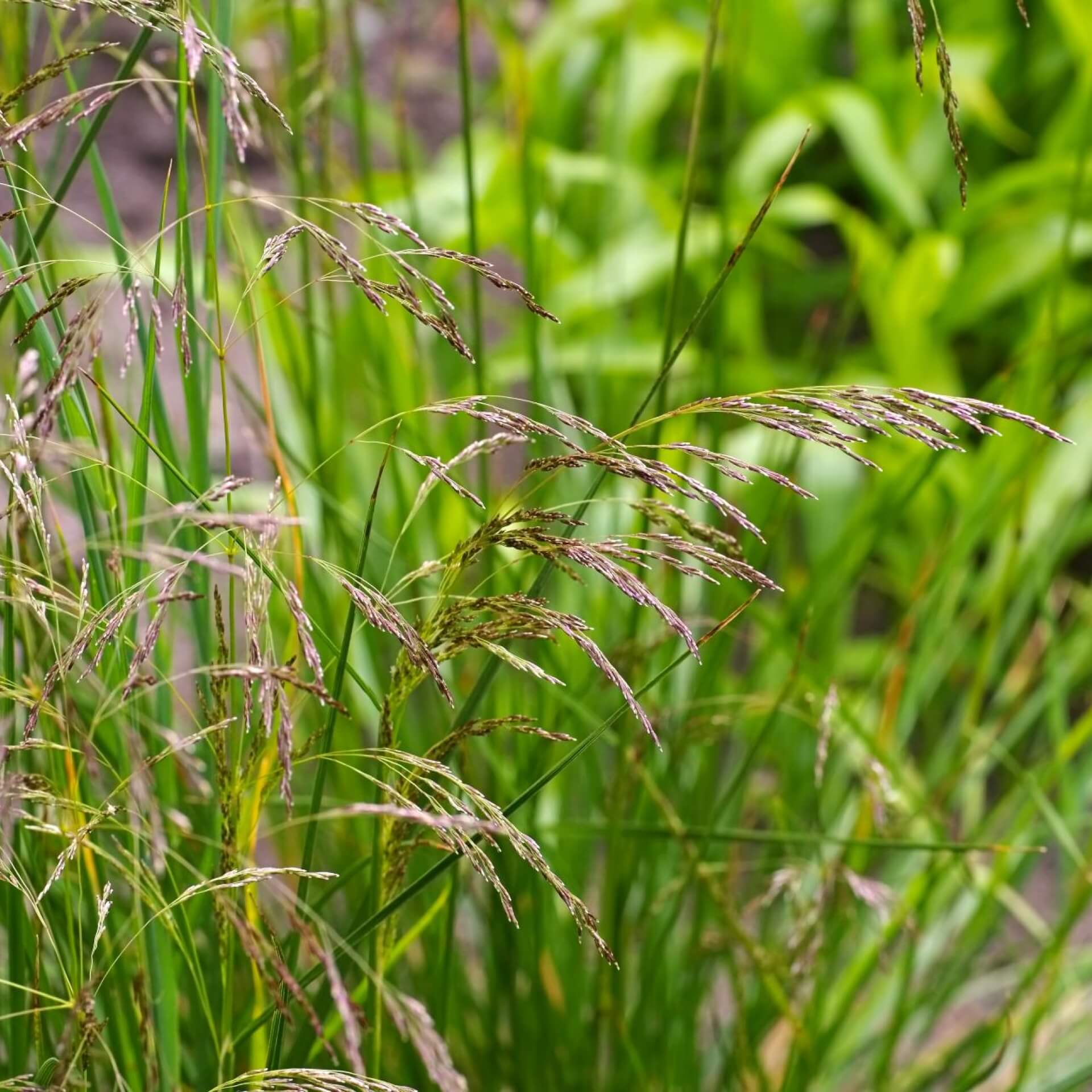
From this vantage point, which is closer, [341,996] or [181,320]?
[341,996]

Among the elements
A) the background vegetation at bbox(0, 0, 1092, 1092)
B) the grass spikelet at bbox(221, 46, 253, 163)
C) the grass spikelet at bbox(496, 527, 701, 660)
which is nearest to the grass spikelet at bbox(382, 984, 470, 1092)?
the background vegetation at bbox(0, 0, 1092, 1092)

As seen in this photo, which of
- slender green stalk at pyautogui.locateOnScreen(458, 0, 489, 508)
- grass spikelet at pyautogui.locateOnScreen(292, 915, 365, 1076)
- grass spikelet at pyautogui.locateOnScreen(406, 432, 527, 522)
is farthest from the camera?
slender green stalk at pyautogui.locateOnScreen(458, 0, 489, 508)

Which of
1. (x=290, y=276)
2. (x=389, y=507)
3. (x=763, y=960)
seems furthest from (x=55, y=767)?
(x=290, y=276)

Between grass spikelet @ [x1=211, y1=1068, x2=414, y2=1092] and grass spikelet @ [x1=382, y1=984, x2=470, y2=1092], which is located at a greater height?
grass spikelet @ [x1=382, y1=984, x2=470, y2=1092]

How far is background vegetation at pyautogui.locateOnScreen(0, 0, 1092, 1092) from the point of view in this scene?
0.40 metres

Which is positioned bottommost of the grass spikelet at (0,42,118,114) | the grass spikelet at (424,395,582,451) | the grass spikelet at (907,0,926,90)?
the grass spikelet at (424,395,582,451)

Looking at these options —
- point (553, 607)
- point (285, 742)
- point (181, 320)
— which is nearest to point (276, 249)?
point (181, 320)

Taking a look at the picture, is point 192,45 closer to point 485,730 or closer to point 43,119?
point 43,119

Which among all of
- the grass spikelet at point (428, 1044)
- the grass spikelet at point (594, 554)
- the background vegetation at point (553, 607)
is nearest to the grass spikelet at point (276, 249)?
the background vegetation at point (553, 607)

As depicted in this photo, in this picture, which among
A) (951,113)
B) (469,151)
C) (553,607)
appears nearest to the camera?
(951,113)

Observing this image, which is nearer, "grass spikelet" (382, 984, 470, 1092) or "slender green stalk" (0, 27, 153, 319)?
"grass spikelet" (382, 984, 470, 1092)

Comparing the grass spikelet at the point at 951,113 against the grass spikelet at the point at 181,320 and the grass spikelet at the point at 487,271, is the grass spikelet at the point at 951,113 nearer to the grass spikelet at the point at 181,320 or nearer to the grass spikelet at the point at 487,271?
the grass spikelet at the point at 487,271

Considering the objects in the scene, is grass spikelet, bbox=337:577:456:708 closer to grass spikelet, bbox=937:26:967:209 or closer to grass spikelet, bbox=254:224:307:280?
grass spikelet, bbox=254:224:307:280

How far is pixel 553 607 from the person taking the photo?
1.01 metres
